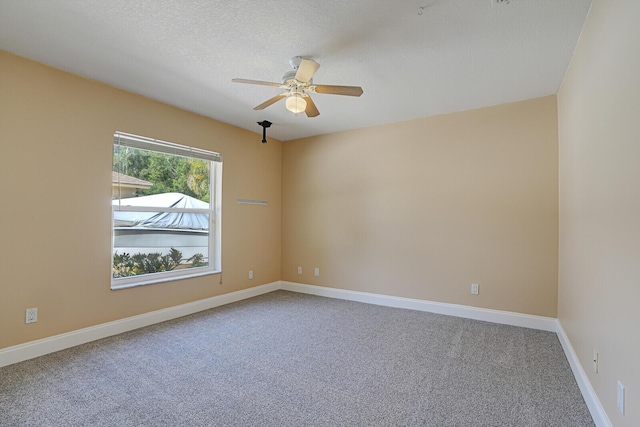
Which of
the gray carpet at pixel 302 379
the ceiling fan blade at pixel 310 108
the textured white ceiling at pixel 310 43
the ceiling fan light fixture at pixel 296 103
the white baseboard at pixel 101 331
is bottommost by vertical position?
the gray carpet at pixel 302 379

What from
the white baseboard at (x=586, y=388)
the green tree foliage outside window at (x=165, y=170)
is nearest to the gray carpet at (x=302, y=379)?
the white baseboard at (x=586, y=388)

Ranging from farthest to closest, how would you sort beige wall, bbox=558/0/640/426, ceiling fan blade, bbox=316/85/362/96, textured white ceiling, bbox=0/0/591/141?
Result: ceiling fan blade, bbox=316/85/362/96 → textured white ceiling, bbox=0/0/591/141 → beige wall, bbox=558/0/640/426

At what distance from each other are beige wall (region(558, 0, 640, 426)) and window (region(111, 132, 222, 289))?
12.4ft

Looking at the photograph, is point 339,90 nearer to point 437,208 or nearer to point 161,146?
point 437,208

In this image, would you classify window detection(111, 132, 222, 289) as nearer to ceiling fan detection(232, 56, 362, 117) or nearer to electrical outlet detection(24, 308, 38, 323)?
electrical outlet detection(24, 308, 38, 323)

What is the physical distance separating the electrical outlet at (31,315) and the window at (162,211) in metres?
0.62

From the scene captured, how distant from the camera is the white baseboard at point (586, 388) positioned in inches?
66.4

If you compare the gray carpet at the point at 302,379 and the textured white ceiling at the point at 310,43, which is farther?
the textured white ceiling at the point at 310,43

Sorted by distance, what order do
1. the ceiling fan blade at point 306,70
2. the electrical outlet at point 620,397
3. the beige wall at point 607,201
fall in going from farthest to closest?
the ceiling fan blade at point 306,70 → the electrical outlet at point 620,397 → the beige wall at point 607,201

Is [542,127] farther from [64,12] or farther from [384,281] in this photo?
[64,12]

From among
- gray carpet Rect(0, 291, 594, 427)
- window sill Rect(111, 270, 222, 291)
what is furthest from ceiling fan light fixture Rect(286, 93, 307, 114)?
window sill Rect(111, 270, 222, 291)

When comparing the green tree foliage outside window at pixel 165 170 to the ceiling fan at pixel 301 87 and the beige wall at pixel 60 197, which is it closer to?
the beige wall at pixel 60 197

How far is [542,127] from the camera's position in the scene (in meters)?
3.31

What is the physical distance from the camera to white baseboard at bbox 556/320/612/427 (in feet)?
5.54
